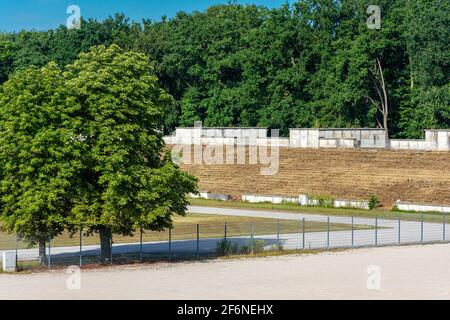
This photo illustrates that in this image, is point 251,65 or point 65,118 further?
point 251,65

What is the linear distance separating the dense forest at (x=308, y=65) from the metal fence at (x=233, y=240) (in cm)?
3675

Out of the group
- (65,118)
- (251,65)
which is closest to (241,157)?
(251,65)

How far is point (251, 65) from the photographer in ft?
389

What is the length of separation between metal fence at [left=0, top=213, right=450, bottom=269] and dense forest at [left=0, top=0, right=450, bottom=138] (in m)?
36.7

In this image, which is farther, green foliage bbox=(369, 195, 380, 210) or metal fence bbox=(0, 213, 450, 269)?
green foliage bbox=(369, 195, 380, 210)

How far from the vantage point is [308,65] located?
117 meters

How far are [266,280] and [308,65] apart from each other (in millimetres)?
78889

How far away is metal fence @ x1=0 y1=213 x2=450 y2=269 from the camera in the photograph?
48.9m

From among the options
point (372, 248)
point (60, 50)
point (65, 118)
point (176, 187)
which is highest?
point (60, 50)

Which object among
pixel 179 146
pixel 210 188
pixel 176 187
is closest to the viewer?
pixel 176 187

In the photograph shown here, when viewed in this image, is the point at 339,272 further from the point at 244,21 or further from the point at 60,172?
the point at 244,21

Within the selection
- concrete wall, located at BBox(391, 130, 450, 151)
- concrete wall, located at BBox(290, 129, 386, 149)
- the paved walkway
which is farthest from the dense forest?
the paved walkway

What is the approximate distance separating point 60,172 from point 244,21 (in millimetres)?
84846

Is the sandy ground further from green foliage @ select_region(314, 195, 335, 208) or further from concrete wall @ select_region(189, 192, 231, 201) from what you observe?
concrete wall @ select_region(189, 192, 231, 201)
